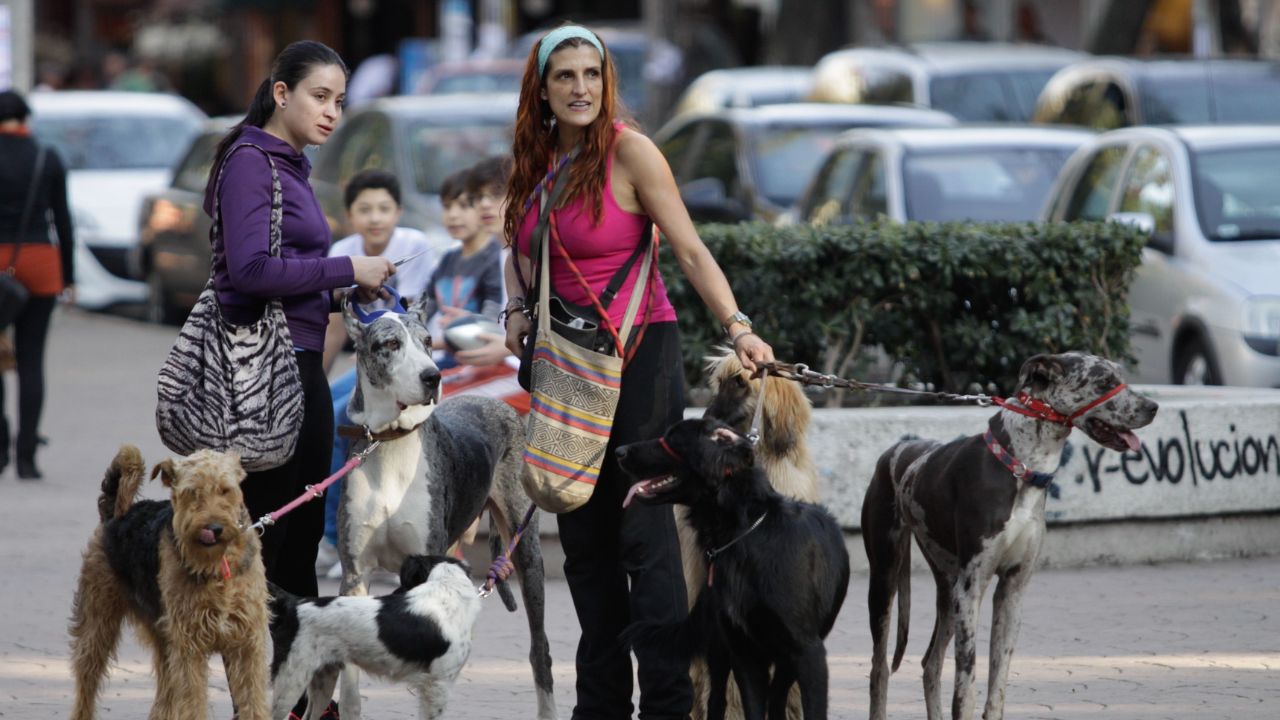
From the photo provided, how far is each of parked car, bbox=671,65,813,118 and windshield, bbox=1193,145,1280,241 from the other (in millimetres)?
8828

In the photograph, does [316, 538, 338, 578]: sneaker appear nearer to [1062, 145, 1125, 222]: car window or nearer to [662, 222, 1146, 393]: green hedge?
[662, 222, 1146, 393]: green hedge

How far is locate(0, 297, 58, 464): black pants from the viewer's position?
1152cm

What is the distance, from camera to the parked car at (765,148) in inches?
572

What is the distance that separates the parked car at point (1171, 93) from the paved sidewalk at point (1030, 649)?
6.48 metres

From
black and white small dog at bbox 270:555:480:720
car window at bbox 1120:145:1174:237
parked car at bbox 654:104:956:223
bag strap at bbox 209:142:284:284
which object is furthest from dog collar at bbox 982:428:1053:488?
parked car at bbox 654:104:956:223

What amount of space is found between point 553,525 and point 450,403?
164cm

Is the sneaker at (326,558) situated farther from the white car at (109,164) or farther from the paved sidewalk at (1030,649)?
the white car at (109,164)

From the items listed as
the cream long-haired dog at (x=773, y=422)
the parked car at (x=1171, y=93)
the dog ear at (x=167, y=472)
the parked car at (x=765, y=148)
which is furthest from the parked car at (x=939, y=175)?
the dog ear at (x=167, y=472)

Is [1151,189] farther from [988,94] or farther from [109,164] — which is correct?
[109,164]

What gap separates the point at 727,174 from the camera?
15.1 meters

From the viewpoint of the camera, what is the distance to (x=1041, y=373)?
6.07 meters

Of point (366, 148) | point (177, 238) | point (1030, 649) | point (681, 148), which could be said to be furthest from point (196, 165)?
point (1030, 649)

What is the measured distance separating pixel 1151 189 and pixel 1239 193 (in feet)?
1.82

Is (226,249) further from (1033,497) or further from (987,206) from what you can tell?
(987,206)
